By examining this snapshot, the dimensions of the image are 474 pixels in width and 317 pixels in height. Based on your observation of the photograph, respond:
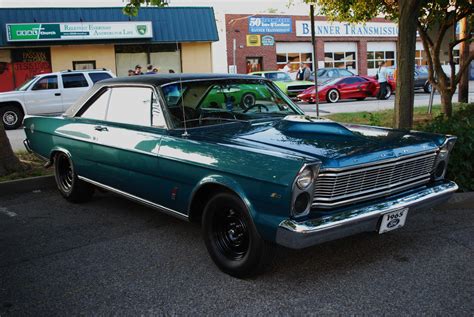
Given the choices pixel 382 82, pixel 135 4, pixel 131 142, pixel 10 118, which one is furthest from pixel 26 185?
pixel 382 82

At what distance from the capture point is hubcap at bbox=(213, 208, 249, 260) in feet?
12.8

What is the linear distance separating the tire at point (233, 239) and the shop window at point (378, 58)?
37.1m

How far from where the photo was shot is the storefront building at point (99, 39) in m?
24.2

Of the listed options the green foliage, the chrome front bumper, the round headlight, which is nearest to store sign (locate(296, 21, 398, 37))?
the green foliage

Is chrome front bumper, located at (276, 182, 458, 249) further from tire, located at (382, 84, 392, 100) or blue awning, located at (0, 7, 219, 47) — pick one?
blue awning, located at (0, 7, 219, 47)

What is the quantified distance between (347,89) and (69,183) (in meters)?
18.2

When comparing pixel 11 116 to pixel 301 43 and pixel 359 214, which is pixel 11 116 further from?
pixel 301 43

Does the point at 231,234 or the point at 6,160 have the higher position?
the point at 6,160

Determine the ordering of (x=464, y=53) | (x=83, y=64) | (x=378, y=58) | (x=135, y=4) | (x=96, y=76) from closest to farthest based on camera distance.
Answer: (x=135, y=4)
(x=464, y=53)
(x=96, y=76)
(x=83, y=64)
(x=378, y=58)

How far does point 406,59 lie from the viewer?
7.12m

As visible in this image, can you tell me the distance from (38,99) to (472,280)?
47.4 ft

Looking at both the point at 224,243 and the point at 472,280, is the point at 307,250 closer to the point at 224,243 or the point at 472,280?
the point at 224,243

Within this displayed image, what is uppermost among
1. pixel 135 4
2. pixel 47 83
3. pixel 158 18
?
pixel 158 18

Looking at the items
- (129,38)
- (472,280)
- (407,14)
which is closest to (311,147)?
(472,280)
